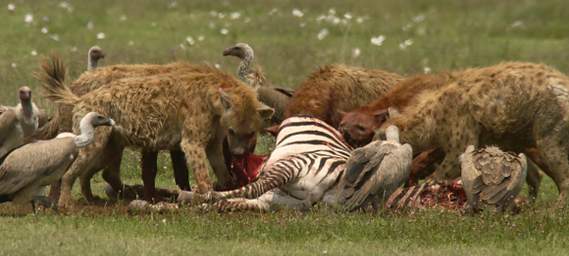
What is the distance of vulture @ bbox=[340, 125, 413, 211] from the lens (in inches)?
446

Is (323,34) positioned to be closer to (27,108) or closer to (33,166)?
(27,108)

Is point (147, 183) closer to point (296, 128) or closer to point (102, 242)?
point (296, 128)

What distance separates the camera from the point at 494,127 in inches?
482

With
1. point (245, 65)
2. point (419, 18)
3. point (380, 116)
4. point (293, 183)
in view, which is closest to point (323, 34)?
point (419, 18)

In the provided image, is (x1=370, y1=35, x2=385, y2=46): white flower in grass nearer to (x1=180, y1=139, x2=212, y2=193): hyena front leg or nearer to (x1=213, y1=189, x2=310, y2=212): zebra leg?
(x1=180, y1=139, x2=212, y2=193): hyena front leg

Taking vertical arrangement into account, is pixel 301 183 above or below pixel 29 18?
below

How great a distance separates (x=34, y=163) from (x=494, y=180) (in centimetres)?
325

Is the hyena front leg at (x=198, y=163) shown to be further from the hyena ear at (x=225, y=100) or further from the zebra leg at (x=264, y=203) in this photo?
the zebra leg at (x=264, y=203)

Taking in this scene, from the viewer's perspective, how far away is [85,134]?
37.7 feet

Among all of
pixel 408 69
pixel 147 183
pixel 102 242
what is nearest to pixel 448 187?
pixel 147 183

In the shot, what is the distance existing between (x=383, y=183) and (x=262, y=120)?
60.1 inches

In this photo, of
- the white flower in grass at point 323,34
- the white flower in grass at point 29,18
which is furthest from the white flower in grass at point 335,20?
the white flower in grass at point 29,18

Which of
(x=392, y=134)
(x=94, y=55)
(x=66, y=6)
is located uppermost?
(x=66, y=6)

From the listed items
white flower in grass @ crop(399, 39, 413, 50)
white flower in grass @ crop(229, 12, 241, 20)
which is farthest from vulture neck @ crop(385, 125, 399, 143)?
white flower in grass @ crop(229, 12, 241, 20)
